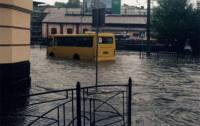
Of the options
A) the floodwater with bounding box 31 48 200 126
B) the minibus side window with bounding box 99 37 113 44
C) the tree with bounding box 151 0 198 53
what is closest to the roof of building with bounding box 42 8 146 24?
the tree with bounding box 151 0 198 53

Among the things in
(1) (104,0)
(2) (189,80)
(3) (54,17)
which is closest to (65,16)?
(3) (54,17)

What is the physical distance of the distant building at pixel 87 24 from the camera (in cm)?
6631

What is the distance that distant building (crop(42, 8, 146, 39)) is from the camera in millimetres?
66312

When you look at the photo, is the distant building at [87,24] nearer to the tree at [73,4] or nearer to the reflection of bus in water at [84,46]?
the reflection of bus in water at [84,46]

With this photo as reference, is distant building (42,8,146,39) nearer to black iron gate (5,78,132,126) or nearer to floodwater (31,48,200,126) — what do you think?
floodwater (31,48,200,126)

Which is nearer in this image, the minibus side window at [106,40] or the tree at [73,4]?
the minibus side window at [106,40]

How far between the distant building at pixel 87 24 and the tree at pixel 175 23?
54.3 ft

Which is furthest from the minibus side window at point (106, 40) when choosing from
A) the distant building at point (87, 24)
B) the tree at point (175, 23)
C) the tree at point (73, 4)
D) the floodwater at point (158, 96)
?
the tree at point (73, 4)

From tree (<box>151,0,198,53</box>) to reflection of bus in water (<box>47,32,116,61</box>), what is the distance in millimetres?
15790

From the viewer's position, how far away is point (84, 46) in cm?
3203

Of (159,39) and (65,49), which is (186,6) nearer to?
(159,39)

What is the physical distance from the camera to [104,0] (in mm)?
66500

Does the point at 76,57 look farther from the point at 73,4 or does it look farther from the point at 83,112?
the point at 73,4

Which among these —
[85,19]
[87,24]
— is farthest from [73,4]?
[87,24]
